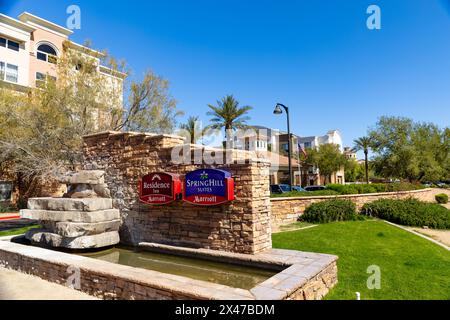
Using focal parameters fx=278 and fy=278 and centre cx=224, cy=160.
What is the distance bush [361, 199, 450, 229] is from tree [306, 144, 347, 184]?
99.9 ft

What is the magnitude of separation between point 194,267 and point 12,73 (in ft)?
106

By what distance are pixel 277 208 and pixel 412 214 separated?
682 centimetres

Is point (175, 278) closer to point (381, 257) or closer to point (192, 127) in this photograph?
point (381, 257)

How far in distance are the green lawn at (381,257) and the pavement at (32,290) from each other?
4.86 meters

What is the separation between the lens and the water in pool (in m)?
5.50

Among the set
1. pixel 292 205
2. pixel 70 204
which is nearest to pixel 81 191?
pixel 70 204

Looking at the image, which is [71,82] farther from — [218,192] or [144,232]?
[218,192]

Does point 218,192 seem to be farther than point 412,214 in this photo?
No

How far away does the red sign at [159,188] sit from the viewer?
7.30 metres

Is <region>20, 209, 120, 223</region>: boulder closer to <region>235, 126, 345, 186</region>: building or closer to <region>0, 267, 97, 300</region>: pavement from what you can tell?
<region>0, 267, 97, 300</region>: pavement

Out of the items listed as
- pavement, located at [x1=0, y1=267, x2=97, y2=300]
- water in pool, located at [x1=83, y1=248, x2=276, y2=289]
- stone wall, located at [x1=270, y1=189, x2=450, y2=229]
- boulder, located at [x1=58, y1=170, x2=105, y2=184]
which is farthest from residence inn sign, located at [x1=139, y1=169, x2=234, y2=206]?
stone wall, located at [x1=270, y1=189, x2=450, y2=229]

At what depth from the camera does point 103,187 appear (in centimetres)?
915

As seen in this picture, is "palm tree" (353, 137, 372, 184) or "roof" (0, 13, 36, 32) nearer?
"roof" (0, 13, 36, 32)
